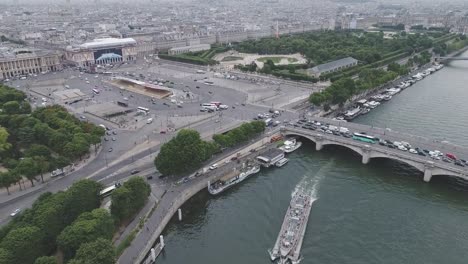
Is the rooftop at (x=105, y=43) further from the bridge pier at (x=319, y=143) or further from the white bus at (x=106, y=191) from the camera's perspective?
the bridge pier at (x=319, y=143)

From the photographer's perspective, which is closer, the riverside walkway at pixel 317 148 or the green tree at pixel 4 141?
the riverside walkway at pixel 317 148

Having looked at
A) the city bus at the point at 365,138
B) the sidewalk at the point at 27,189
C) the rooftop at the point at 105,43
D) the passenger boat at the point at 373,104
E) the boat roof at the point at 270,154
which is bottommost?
the sidewalk at the point at 27,189

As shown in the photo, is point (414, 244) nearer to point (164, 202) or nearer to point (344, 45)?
point (164, 202)

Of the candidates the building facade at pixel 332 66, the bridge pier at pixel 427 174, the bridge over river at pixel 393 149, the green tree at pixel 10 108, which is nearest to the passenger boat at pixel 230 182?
the bridge over river at pixel 393 149

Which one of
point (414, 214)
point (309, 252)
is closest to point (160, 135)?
point (309, 252)

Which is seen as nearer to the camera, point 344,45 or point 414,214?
point 414,214

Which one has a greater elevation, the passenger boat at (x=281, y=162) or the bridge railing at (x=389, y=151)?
the bridge railing at (x=389, y=151)

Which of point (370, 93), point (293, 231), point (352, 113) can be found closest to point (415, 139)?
point (352, 113)
